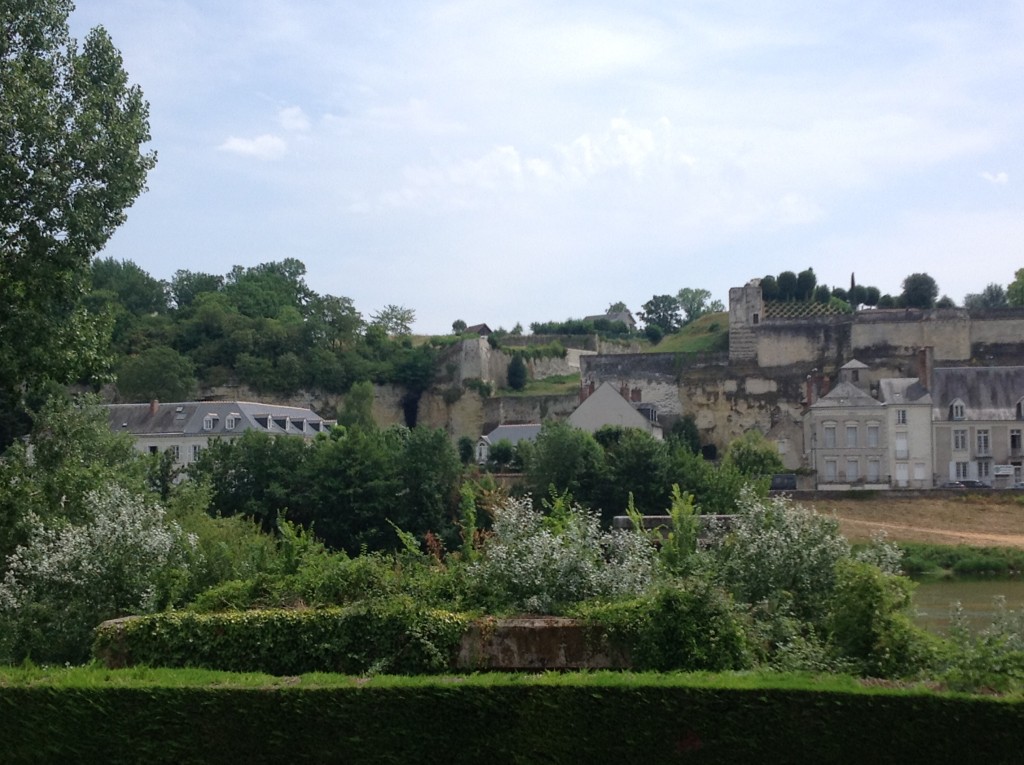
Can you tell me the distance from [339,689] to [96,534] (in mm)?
4805

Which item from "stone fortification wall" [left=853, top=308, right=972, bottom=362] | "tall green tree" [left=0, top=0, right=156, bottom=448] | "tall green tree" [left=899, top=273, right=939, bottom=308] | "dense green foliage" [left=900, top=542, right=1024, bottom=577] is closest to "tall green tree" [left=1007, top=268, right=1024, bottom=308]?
"tall green tree" [left=899, top=273, right=939, bottom=308]

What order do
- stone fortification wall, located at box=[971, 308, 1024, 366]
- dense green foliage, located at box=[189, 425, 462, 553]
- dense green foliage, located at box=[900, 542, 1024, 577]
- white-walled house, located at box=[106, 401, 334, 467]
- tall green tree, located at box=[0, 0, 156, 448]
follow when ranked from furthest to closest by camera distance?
1. stone fortification wall, located at box=[971, 308, 1024, 366]
2. white-walled house, located at box=[106, 401, 334, 467]
3. dense green foliage, located at box=[189, 425, 462, 553]
4. dense green foliage, located at box=[900, 542, 1024, 577]
5. tall green tree, located at box=[0, 0, 156, 448]

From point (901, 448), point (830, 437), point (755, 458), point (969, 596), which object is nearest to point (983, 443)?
point (901, 448)

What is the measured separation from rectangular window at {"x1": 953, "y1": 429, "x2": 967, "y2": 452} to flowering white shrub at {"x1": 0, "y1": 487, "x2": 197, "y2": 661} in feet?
129

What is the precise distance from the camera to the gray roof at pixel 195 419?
5144 centimetres

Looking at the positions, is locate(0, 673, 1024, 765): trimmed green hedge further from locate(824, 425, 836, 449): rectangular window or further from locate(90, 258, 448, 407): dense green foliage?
locate(90, 258, 448, 407): dense green foliage

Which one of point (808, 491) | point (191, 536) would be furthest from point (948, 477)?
point (191, 536)

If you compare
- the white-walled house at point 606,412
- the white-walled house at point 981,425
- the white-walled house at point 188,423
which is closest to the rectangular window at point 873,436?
the white-walled house at point 981,425

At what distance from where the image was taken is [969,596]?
1032 inches

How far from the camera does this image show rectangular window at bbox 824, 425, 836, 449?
47.1 metres

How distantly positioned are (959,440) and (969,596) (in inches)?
818

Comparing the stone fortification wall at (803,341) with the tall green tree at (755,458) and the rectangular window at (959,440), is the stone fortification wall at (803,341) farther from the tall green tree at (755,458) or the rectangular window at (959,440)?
the rectangular window at (959,440)

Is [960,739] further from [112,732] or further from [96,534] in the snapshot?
[96,534]

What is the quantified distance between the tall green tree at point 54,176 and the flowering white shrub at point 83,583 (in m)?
2.86
